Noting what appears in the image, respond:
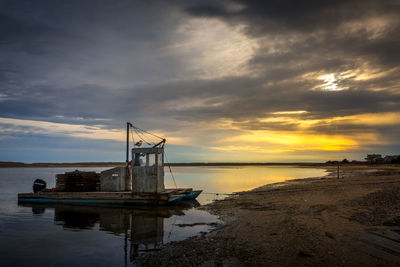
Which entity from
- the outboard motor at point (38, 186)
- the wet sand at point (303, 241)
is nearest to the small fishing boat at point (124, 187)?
the outboard motor at point (38, 186)

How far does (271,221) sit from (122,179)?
14413 mm

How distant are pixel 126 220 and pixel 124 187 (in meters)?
6.73

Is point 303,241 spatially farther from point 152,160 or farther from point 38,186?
point 38,186

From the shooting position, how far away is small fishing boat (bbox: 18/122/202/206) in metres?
20.8

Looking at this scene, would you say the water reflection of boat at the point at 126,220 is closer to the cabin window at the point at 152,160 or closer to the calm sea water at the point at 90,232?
the calm sea water at the point at 90,232

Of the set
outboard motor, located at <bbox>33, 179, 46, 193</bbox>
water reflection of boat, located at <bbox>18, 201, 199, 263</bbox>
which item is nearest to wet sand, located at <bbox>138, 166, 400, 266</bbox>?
water reflection of boat, located at <bbox>18, 201, 199, 263</bbox>

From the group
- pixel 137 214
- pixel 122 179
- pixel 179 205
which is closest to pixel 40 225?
pixel 137 214

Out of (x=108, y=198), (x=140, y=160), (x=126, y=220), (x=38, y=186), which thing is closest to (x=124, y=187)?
(x=108, y=198)

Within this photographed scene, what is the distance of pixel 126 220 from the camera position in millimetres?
16594

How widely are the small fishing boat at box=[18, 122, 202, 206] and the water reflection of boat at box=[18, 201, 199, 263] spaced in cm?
59

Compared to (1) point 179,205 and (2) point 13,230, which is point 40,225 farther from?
(1) point 179,205

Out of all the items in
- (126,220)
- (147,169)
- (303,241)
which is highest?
(147,169)

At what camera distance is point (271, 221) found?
40.8ft

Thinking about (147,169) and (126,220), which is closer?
(126,220)
